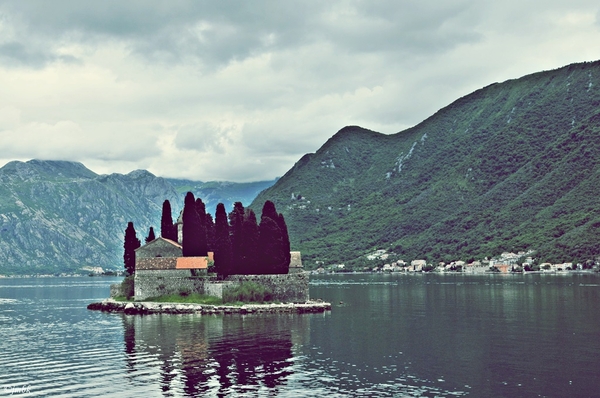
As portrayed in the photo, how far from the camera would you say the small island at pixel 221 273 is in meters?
94.1

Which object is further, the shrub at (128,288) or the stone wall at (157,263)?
the shrub at (128,288)

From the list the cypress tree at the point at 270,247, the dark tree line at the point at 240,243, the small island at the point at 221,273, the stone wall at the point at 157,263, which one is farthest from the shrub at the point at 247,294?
the stone wall at the point at 157,263

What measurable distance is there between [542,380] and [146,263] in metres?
64.6

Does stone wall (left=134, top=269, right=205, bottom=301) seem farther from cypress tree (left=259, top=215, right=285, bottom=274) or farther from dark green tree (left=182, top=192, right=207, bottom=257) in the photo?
cypress tree (left=259, top=215, right=285, bottom=274)

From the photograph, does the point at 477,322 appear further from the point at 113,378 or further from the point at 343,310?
the point at 113,378

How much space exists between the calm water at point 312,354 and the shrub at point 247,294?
8.00 m

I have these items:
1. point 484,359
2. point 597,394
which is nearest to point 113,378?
point 484,359

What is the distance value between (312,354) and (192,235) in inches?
1861

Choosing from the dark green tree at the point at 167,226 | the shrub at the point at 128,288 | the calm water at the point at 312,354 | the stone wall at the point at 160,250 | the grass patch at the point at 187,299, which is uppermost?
the dark green tree at the point at 167,226

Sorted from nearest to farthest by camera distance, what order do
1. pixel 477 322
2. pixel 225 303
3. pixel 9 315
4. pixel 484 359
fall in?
pixel 484 359
pixel 477 322
pixel 225 303
pixel 9 315

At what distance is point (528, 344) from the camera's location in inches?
2436

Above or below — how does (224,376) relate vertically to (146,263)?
below

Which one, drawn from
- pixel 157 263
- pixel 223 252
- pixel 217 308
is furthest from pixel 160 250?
pixel 217 308

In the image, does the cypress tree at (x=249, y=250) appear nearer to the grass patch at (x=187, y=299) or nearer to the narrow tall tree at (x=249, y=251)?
the narrow tall tree at (x=249, y=251)
